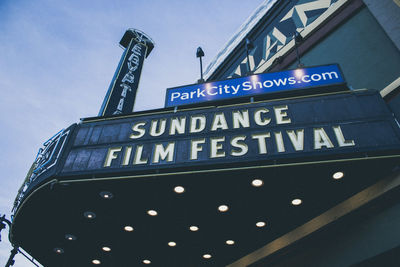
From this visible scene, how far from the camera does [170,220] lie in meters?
11.1

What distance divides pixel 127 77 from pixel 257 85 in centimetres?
1003

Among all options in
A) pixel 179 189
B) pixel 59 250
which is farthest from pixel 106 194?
pixel 59 250

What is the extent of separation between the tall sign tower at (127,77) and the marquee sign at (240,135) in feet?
19.7

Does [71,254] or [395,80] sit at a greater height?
[395,80]

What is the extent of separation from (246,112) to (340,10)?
8.34m

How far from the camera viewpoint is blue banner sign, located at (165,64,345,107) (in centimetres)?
1145

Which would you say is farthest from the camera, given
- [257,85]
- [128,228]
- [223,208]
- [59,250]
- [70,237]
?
[59,250]

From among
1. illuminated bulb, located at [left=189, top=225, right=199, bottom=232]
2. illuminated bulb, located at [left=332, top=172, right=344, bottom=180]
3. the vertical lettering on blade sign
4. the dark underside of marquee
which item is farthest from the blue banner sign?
illuminated bulb, located at [left=189, top=225, right=199, bottom=232]

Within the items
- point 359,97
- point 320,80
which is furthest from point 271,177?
point 320,80

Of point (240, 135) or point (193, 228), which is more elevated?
point (240, 135)

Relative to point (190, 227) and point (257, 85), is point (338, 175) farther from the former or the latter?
point (190, 227)

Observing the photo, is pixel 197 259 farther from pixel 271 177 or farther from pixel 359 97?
pixel 359 97

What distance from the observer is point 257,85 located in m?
12.2

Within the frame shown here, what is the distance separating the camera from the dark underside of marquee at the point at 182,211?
360 inches
